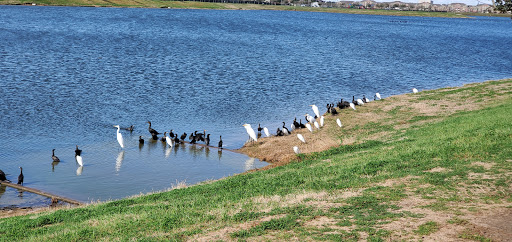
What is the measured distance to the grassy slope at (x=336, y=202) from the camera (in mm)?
11727

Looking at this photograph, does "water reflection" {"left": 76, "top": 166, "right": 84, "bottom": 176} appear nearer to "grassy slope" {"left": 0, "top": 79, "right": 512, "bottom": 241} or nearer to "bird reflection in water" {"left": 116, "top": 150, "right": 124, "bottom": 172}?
"bird reflection in water" {"left": 116, "top": 150, "right": 124, "bottom": 172}

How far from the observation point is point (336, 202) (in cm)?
1336

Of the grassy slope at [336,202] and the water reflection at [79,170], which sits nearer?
the grassy slope at [336,202]

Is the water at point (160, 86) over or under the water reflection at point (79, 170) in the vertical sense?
over

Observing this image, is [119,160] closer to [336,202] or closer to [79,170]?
[79,170]

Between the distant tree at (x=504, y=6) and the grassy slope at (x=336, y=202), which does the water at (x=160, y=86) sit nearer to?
the grassy slope at (x=336, y=202)

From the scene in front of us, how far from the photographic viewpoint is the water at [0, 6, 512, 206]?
900 inches

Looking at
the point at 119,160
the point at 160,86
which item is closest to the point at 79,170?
the point at 119,160

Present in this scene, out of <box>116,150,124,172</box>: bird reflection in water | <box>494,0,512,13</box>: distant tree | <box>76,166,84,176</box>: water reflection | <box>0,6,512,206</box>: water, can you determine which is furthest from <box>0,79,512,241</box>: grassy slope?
<box>494,0,512,13</box>: distant tree

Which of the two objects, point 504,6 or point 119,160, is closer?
point 119,160

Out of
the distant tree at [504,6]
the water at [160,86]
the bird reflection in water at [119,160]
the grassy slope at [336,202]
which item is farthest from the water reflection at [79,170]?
the distant tree at [504,6]

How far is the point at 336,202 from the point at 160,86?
28.6 metres

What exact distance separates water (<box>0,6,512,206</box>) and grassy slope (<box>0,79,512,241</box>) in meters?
4.82

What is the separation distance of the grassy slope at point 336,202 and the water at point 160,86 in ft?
15.8
